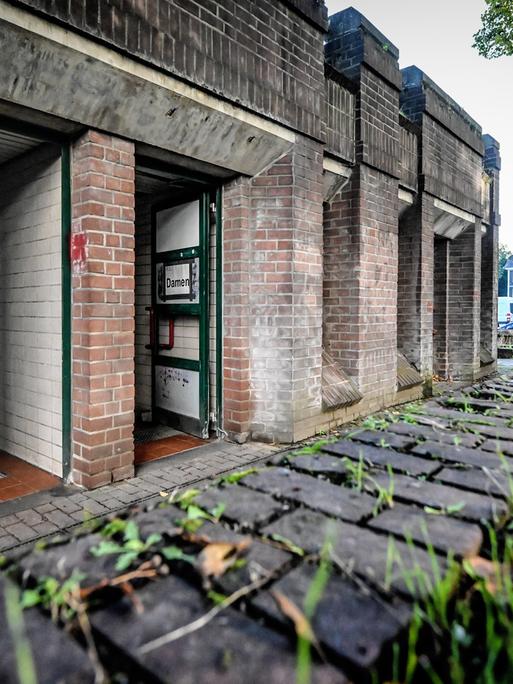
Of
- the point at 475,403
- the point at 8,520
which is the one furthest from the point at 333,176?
the point at 8,520

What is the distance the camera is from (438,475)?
1.20m

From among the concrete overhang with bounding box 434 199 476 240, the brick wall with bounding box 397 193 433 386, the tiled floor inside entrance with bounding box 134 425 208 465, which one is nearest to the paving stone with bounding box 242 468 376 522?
the tiled floor inside entrance with bounding box 134 425 208 465

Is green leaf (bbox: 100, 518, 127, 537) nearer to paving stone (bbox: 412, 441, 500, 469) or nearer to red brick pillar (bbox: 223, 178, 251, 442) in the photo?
paving stone (bbox: 412, 441, 500, 469)

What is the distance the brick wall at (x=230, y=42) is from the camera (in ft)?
12.2

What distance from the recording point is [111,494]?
4031 millimetres

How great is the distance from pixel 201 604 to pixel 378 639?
237 mm

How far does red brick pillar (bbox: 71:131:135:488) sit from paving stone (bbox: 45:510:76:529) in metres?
0.45

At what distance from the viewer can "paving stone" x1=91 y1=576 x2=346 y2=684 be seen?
581 millimetres

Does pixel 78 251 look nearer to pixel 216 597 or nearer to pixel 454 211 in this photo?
pixel 216 597

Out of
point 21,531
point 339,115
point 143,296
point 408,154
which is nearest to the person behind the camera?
point 21,531

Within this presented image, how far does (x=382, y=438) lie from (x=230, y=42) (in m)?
4.41

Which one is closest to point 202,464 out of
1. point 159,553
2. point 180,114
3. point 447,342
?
point 180,114

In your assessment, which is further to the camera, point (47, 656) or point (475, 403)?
point (475, 403)

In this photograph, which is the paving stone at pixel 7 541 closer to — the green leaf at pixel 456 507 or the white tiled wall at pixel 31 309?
the white tiled wall at pixel 31 309
